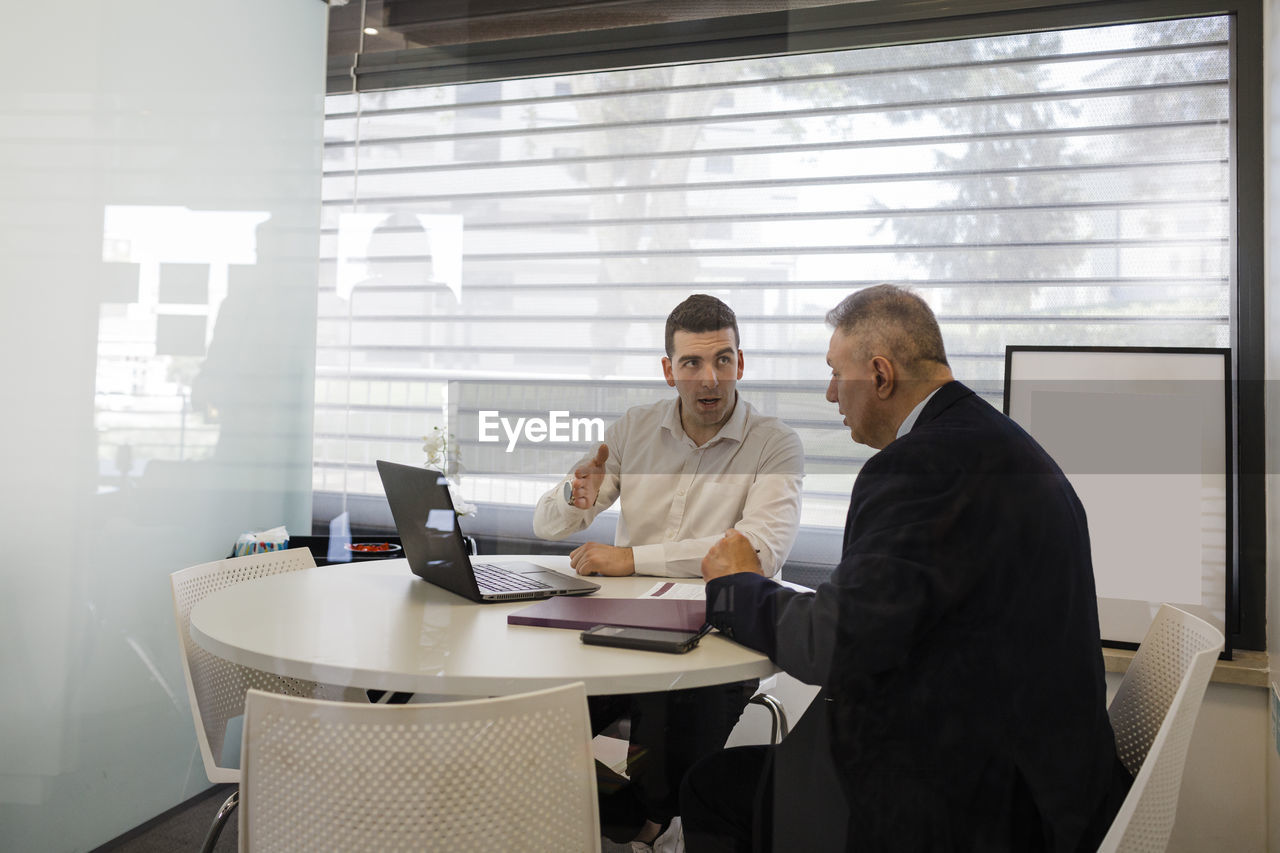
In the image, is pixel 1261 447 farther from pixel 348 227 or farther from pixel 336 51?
pixel 336 51

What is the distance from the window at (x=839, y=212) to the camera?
2301mm

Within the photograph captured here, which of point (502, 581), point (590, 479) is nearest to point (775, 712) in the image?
point (502, 581)

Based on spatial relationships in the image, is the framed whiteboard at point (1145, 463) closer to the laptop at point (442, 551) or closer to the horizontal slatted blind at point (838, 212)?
the horizontal slatted blind at point (838, 212)

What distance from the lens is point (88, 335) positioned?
7.46 feet

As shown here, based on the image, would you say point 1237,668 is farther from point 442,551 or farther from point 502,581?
point 442,551

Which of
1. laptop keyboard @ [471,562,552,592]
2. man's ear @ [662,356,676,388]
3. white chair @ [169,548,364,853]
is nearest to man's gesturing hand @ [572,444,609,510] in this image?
man's ear @ [662,356,676,388]

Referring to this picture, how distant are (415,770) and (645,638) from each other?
1.68 feet

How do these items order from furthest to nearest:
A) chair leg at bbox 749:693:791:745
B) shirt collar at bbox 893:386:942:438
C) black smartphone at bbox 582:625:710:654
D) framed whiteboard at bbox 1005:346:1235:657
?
1. framed whiteboard at bbox 1005:346:1235:657
2. chair leg at bbox 749:693:791:745
3. shirt collar at bbox 893:386:942:438
4. black smartphone at bbox 582:625:710:654

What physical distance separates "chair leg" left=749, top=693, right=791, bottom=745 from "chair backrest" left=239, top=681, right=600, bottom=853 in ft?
3.20

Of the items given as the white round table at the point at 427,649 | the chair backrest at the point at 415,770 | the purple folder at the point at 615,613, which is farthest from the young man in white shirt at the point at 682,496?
the chair backrest at the point at 415,770

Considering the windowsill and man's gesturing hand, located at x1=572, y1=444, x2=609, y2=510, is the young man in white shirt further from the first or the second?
the windowsill

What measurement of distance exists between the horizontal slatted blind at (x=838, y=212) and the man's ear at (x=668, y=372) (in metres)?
0.02

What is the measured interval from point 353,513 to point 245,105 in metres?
1.38

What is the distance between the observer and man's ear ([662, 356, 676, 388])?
240 centimetres
